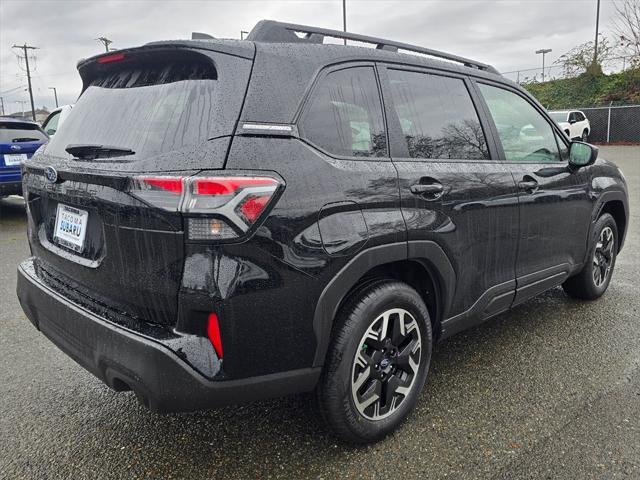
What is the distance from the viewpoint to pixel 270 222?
1.82m

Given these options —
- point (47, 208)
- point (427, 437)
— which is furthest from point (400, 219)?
point (47, 208)

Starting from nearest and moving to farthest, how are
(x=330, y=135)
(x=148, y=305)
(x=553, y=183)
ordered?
(x=148, y=305) → (x=330, y=135) → (x=553, y=183)

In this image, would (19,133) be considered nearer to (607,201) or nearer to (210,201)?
(210,201)

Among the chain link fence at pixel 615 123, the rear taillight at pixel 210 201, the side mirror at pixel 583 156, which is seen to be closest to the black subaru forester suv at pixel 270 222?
the rear taillight at pixel 210 201

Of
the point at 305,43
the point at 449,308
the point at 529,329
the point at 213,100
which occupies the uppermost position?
the point at 305,43

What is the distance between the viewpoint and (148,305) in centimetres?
187

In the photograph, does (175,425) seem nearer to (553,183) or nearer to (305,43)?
(305,43)

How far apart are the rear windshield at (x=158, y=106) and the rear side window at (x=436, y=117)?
889 millimetres

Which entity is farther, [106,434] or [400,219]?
[106,434]

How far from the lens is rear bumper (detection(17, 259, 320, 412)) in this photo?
5.81 feet

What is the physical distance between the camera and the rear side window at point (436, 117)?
249 centimetres

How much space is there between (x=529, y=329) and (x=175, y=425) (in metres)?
2.52

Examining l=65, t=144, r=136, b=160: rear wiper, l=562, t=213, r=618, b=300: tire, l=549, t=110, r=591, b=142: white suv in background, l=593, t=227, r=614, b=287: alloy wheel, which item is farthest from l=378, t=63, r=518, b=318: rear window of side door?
l=549, t=110, r=591, b=142: white suv in background

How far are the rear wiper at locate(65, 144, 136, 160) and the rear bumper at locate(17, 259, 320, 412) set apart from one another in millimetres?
626
